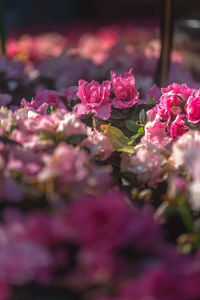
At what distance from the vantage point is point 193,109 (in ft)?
3.06

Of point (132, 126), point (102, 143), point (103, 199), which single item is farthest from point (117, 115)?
point (103, 199)

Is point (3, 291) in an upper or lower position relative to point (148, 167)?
lower

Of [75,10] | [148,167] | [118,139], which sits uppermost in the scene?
[75,10]

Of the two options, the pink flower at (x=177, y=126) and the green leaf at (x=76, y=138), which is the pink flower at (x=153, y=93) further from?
the green leaf at (x=76, y=138)

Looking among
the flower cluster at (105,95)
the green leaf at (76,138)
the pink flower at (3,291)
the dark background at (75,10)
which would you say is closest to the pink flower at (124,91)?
the flower cluster at (105,95)

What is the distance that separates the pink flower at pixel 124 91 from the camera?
1000 millimetres

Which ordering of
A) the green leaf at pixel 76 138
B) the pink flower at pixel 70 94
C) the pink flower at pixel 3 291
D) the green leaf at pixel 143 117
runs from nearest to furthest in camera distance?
the pink flower at pixel 3 291 → the green leaf at pixel 76 138 → the green leaf at pixel 143 117 → the pink flower at pixel 70 94

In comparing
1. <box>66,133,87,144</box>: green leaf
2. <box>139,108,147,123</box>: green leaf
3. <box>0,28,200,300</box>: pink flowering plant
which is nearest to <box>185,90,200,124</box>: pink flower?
<box>0,28,200,300</box>: pink flowering plant

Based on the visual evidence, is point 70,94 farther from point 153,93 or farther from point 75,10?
point 75,10

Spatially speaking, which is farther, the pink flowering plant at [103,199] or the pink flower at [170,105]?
the pink flower at [170,105]

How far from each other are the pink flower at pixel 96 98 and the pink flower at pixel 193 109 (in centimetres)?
16

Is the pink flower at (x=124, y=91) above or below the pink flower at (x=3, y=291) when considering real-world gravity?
above

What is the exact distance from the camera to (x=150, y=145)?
91 centimetres

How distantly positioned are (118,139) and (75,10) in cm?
651
